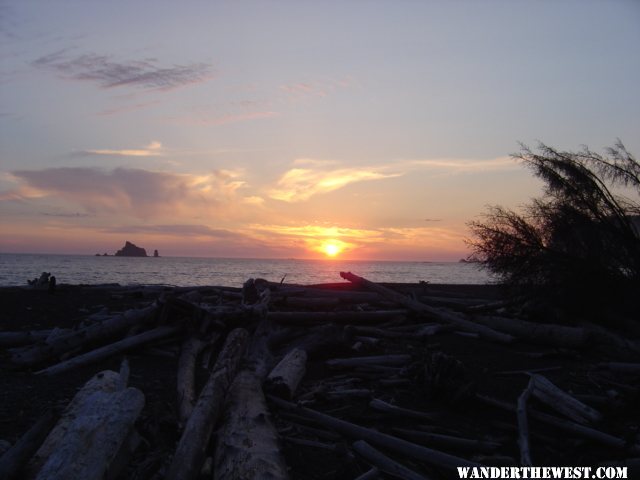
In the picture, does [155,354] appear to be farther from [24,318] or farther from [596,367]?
[596,367]

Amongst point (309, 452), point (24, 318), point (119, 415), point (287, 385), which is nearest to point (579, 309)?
point (287, 385)

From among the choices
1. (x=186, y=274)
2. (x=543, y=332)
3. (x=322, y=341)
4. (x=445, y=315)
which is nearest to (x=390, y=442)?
Answer: (x=322, y=341)

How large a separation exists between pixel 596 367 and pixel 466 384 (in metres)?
3.52

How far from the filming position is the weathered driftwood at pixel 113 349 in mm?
8156

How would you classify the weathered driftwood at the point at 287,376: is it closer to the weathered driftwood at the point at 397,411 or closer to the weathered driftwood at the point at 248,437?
the weathered driftwood at the point at 248,437

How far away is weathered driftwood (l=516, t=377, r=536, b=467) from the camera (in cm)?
504

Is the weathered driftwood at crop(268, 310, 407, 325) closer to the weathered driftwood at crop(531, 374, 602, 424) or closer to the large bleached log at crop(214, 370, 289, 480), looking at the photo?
the large bleached log at crop(214, 370, 289, 480)

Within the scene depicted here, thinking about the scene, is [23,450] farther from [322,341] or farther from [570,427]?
[570,427]

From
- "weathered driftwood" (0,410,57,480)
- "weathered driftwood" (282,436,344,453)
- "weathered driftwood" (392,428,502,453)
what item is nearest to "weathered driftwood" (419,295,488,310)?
"weathered driftwood" (392,428,502,453)

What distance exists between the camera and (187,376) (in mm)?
7637

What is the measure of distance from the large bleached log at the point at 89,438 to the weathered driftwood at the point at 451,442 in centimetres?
311

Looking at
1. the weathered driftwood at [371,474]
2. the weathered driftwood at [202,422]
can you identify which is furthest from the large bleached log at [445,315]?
the weathered driftwood at [371,474]

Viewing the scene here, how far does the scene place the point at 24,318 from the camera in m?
13.0

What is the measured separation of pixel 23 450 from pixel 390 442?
3.62 metres
